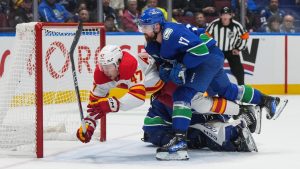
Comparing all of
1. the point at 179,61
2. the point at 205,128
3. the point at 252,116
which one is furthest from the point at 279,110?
the point at 179,61

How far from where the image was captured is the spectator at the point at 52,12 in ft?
31.0

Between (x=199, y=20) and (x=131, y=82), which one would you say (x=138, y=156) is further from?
(x=199, y=20)

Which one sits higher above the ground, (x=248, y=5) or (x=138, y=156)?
(x=248, y=5)

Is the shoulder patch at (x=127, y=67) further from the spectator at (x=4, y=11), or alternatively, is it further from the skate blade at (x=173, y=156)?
the spectator at (x=4, y=11)

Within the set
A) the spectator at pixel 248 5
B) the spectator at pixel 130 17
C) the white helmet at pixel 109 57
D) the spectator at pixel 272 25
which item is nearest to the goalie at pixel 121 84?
the white helmet at pixel 109 57

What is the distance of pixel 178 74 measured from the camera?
16.6 ft

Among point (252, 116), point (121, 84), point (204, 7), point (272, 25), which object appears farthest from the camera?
point (272, 25)

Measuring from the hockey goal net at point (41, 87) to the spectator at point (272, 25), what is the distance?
448cm

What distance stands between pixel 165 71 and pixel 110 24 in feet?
16.3

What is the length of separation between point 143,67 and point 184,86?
0.40 meters

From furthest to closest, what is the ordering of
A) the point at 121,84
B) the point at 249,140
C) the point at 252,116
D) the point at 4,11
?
1. the point at 4,11
2. the point at 252,116
3. the point at 249,140
4. the point at 121,84

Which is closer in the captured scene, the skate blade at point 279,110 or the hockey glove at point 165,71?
the hockey glove at point 165,71

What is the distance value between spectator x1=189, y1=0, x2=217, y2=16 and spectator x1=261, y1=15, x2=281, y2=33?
0.73m

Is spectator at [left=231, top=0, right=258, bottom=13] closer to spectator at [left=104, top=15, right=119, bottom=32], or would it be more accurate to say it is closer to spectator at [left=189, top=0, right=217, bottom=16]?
spectator at [left=189, top=0, right=217, bottom=16]
